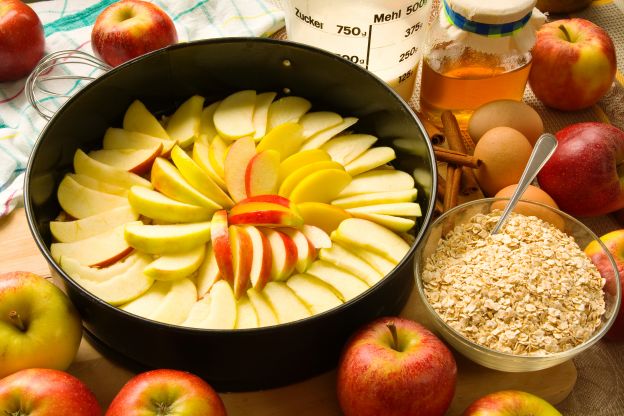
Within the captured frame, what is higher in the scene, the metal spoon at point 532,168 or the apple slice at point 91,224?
the metal spoon at point 532,168

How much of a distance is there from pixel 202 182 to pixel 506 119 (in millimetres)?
609

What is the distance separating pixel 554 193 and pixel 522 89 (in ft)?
0.91

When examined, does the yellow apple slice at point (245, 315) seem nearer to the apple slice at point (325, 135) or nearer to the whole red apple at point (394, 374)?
the whole red apple at point (394, 374)

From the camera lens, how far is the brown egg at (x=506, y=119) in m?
1.50

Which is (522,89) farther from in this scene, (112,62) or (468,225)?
(112,62)

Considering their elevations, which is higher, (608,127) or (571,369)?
(608,127)

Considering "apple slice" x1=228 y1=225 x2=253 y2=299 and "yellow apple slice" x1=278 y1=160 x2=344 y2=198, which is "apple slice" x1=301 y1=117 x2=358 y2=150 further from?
"apple slice" x1=228 y1=225 x2=253 y2=299

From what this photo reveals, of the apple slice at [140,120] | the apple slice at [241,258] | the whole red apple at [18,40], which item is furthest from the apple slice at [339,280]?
the whole red apple at [18,40]

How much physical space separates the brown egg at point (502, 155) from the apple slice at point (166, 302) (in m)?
0.61

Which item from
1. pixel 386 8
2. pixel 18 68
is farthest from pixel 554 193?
pixel 18 68

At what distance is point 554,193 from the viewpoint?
1484 mm

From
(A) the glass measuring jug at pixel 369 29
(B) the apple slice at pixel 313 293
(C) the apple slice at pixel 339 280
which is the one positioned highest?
(A) the glass measuring jug at pixel 369 29

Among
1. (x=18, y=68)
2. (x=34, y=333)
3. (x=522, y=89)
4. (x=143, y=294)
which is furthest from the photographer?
(x=18, y=68)

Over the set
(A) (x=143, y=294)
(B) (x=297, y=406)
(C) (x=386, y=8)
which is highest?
(C) (x=386, y=8)
